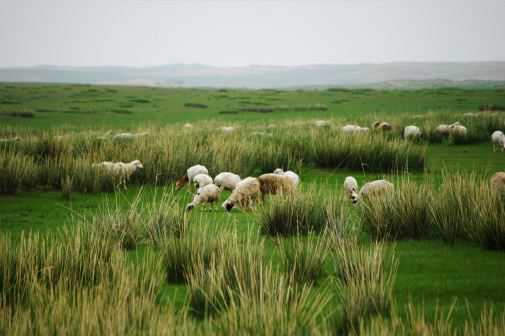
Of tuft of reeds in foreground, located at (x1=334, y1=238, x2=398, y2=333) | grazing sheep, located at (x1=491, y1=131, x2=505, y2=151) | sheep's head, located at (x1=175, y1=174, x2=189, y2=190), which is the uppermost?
grazing sheep, located at (x1=491, y1=131, x2=505, y2=151)

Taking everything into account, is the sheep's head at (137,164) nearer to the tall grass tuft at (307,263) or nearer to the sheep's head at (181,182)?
the sheep's head at (181,182)

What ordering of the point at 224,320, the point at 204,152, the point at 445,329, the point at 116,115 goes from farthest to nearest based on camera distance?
1. the point at 116,115
2. the point at 204,152
3. the point at 224,320
4. the point at 445,329

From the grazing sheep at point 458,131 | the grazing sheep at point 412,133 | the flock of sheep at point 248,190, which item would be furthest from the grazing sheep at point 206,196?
the grazing sheep at point 458,131

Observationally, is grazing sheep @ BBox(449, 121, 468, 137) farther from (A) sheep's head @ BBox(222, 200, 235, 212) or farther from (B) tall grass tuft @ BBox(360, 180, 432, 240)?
(B) tall grass tuft @ BBox(360, 180, 432, 240)

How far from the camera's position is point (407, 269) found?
18.4 feet

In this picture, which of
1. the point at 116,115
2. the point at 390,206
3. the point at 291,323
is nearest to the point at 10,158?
the point at 390,206

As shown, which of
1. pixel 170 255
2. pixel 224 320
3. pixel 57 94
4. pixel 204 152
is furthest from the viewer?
pixel 57 94

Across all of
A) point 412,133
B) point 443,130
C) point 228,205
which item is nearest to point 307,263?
point 228,205

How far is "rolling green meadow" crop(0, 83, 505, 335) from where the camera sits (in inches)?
153

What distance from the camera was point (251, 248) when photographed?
A: 4.98 metres

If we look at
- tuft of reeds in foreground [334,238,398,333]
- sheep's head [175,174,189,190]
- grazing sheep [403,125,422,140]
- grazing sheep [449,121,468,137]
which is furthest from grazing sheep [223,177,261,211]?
grazing sheep [449,121,468,137]

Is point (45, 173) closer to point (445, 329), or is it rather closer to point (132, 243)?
point (132, 243)

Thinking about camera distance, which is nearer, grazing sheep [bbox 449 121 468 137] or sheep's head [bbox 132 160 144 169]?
sheep's head [bbox 132 160 144 169]

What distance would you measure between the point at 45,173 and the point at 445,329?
9752 mm
